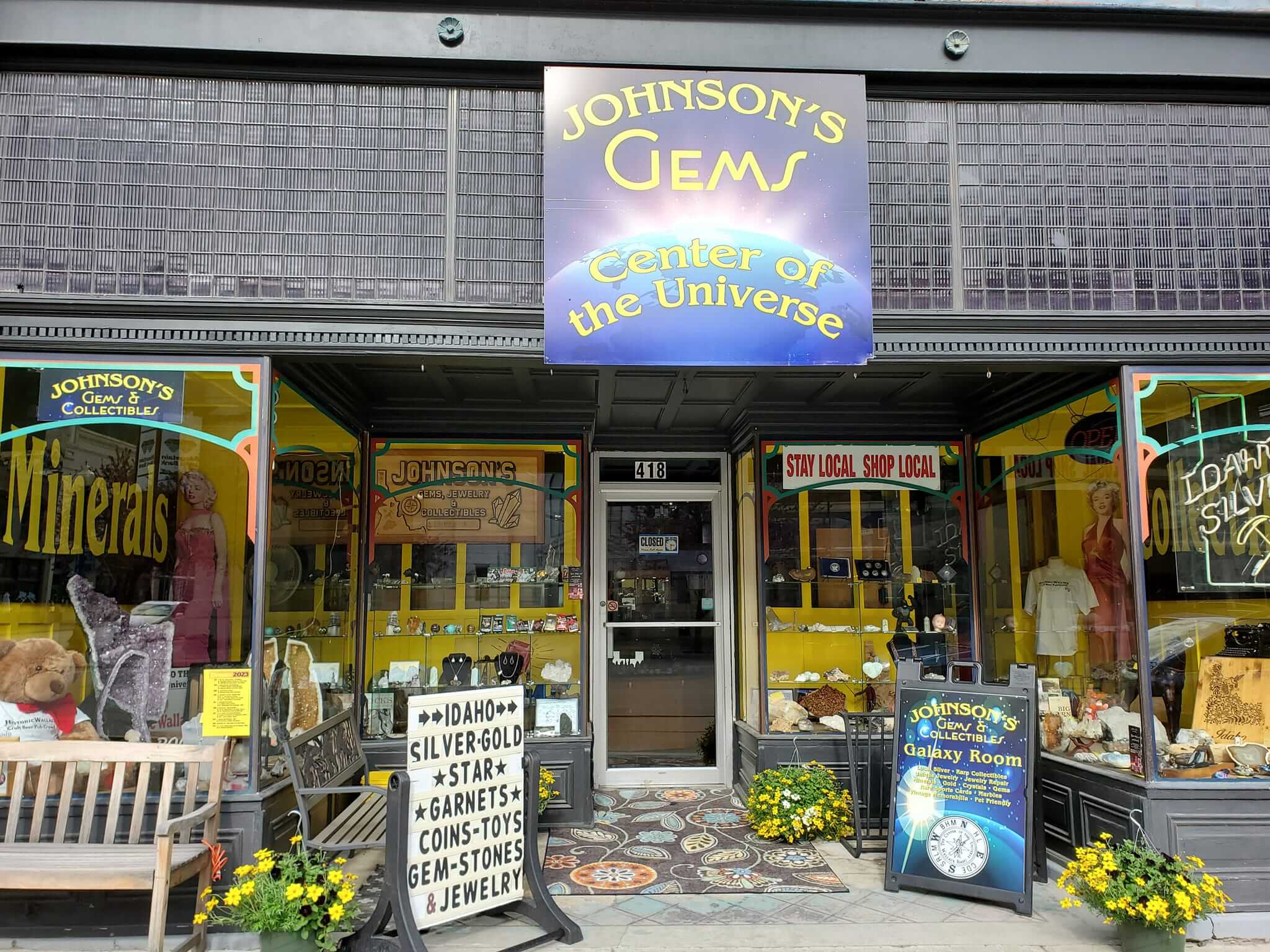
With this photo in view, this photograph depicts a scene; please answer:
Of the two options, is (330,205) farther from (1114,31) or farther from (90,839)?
(1114,31)

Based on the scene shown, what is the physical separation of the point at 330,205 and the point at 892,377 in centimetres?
395

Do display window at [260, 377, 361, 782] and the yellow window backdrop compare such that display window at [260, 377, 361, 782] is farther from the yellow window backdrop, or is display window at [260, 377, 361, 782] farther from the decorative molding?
the yellow window backdrop

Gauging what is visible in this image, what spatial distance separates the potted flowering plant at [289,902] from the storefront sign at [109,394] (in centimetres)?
248

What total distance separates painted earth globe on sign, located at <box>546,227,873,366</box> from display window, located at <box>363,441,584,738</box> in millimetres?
2331

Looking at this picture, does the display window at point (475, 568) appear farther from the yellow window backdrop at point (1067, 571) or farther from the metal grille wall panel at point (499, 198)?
the yellow window backdrop at point (1067, 571)

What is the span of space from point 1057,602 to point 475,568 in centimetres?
449

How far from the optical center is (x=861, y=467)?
6926 mm

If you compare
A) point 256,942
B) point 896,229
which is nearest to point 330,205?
point 896,229

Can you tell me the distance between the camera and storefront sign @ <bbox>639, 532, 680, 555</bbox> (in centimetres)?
771

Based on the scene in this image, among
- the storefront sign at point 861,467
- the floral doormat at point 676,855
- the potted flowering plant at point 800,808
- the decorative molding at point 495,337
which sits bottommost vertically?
the floral doormat at point 676,855

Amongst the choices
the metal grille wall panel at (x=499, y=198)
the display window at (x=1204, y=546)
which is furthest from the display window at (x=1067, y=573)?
the metal grille wall panel at (x=499, y=198)

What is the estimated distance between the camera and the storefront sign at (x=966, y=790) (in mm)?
4648

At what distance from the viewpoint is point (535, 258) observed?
15.7 feet

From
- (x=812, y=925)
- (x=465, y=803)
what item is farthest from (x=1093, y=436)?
(x=465, y=803)
